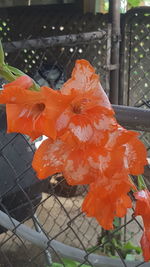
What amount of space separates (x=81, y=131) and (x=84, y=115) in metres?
0.02

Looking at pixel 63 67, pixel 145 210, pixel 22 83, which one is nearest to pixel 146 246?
pixel 145 210

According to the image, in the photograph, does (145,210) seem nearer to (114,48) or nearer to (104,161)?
(104,161)

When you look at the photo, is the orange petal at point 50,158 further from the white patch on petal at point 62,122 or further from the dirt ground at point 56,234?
the dirt ground at point 56,234

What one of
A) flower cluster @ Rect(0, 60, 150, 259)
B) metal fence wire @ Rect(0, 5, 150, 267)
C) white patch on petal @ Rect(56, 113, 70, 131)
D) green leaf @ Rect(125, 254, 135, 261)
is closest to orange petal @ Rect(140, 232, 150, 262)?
flower cluster @ Rect(0, 60, 150, 259)

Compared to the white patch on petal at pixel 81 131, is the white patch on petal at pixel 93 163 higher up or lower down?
lower down

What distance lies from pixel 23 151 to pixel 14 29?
63.4 inches

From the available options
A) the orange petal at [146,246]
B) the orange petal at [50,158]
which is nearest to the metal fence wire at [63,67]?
the orange petal at [146,246]

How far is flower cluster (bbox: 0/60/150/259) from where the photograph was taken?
429 millimetres

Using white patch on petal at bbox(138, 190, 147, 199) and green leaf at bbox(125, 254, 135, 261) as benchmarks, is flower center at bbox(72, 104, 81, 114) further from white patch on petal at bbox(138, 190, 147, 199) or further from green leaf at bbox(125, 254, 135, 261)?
green leaf at bbox(125, 254, 135, 261)

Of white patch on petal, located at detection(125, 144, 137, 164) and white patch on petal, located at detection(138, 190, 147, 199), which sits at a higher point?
white patch on petal, located at detection(125, 144, 137, 164)

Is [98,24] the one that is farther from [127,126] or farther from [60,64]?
[127,126]

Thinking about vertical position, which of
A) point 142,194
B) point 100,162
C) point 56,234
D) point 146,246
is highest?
point 100,162

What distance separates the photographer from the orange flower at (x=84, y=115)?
0.43m

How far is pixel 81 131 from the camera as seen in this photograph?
1.41 feet
